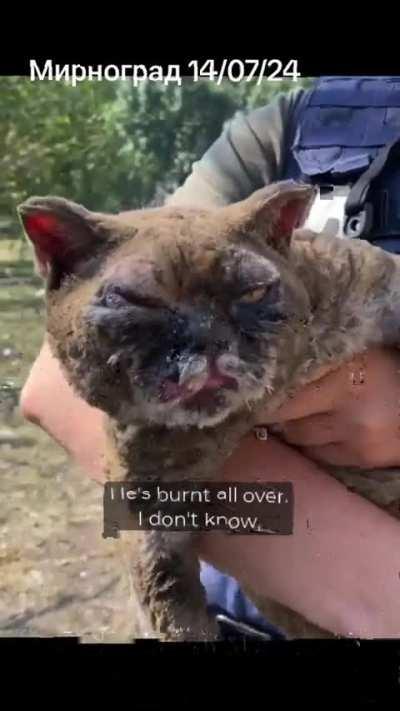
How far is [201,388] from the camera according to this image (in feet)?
3.87

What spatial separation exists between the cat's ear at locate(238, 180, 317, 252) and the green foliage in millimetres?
175

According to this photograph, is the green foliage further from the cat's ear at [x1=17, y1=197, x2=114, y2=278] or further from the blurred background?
the cat's ear at [x1=17, y1=197, x2=114, y2=278]

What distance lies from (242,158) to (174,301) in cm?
26

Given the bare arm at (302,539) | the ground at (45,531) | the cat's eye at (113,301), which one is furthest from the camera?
the ground at (45,531)

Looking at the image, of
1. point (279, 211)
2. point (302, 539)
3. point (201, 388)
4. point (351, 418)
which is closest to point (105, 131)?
point (279, 211)

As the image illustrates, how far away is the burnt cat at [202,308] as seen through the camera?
3.76 feet

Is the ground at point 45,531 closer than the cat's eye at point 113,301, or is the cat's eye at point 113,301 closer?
the cat's eye at point 113,301

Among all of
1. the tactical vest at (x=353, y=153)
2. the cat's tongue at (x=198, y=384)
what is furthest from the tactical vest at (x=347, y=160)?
the cat's tongue at (x=198, y=384)

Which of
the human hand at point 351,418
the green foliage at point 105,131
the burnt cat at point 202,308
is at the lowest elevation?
the human hand at point 351,418

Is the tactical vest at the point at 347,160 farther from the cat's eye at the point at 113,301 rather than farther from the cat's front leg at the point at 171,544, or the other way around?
the cat's eye at the point at 113,301

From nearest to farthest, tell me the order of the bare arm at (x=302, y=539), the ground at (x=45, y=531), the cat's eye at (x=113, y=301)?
the cat's eye at (x=113, y=301), the bare arm at (x=302, y=539), the ground at (x=45, y=531)

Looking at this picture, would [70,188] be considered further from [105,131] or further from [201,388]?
[201,388]

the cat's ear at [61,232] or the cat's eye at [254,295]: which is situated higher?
the cat's ear at [61,232]

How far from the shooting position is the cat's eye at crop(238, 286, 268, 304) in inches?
A: 45.8
